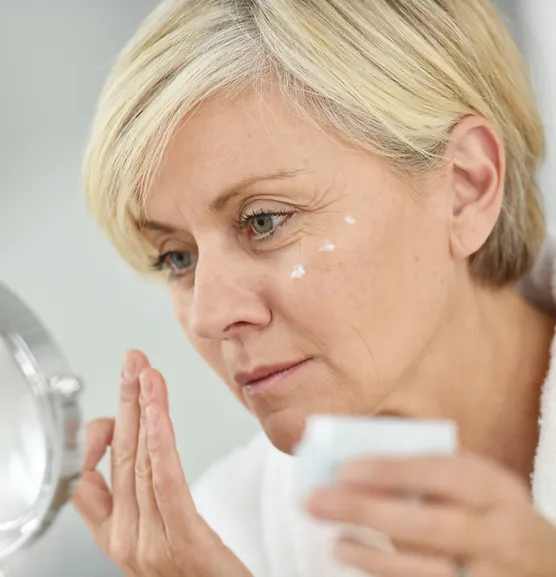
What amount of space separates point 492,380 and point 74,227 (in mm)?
580

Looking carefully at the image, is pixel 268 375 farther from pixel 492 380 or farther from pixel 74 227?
pixel 74 227

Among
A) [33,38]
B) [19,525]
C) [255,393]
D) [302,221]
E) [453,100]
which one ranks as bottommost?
[19,525]

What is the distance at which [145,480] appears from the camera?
684mm

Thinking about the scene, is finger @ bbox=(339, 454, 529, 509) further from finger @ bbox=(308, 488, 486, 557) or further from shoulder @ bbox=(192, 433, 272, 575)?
shoulder @ bbox=(192, 433, 272, 575)

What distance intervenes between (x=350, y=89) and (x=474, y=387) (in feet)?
0.98

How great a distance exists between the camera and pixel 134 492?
28.0 inches

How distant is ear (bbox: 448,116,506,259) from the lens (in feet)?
2.42

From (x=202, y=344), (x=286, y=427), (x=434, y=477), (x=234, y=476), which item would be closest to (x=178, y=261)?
(x=202, y=344)

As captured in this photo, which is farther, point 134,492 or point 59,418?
point 134,492

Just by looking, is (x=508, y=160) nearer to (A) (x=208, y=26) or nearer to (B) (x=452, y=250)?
(B) (x=452, y=250)

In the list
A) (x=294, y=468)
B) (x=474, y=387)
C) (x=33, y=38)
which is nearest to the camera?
(x=474, y=387)

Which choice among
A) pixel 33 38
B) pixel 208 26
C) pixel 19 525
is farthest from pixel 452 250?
pixel 33 38

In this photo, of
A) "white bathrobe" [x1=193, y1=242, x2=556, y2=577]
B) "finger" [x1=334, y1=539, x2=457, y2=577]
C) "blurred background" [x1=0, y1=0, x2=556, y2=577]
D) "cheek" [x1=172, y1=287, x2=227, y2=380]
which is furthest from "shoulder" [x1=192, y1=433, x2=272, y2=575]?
"finger" [x1=334, y1=539, x2=457, y2=577]

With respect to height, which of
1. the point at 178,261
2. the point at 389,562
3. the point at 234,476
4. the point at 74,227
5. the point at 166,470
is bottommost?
the point at 389,562
